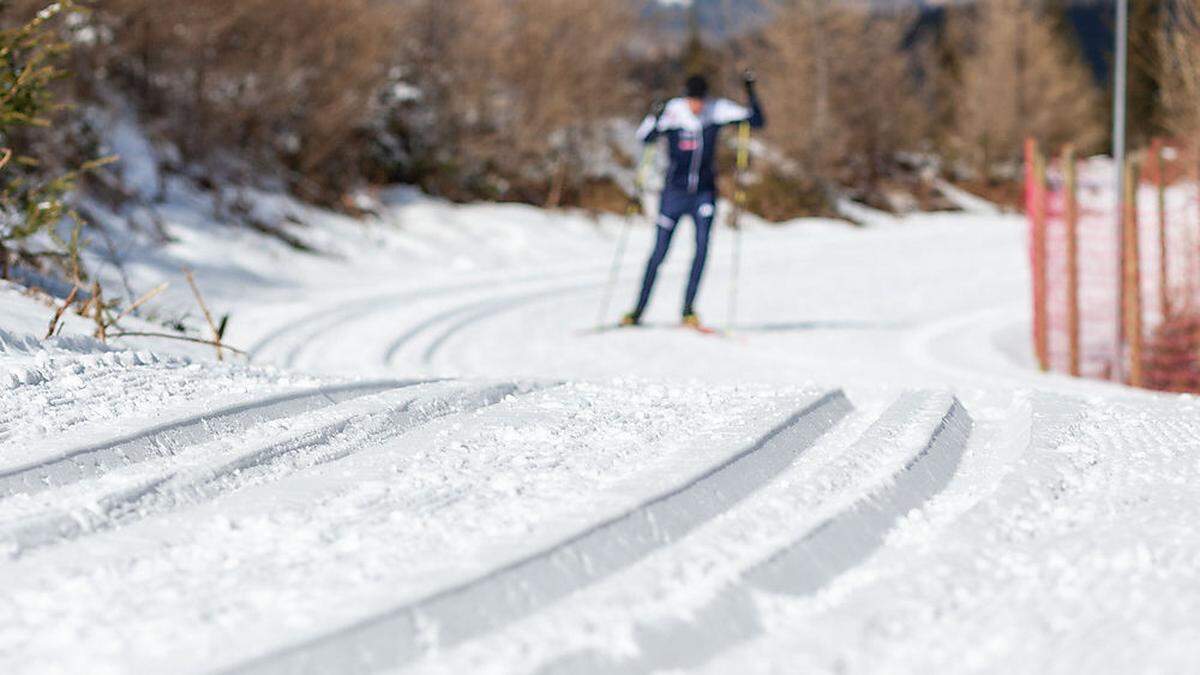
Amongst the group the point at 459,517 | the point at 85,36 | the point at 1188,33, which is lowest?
the point at 459,517

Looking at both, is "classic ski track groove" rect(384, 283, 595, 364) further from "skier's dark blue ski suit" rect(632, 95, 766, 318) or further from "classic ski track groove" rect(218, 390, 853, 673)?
"classic ski track groove" rect(218, 390, 853, 673)

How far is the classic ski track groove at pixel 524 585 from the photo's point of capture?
7.01 ft

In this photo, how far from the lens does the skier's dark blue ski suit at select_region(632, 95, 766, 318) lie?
982cm

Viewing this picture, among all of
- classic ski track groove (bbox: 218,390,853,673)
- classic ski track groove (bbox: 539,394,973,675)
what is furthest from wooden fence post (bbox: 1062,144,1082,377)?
classic ski track groove (bbox: 218,390,853,673)

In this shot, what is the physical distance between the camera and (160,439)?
3.51 meters

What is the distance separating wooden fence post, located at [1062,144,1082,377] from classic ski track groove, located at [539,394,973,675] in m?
6.65

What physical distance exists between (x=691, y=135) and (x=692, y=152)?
123mm

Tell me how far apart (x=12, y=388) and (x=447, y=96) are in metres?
18.1

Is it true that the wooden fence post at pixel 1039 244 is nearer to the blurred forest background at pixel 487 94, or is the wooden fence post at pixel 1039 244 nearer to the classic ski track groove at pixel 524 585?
the blurred forest background at pixel 487 94

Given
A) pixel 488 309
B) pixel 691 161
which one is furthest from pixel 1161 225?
pixel 488 309

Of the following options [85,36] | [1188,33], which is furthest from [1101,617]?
[85,36]

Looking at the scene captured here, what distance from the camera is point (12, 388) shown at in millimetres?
3822

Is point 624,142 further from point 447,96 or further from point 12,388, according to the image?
point 12,388

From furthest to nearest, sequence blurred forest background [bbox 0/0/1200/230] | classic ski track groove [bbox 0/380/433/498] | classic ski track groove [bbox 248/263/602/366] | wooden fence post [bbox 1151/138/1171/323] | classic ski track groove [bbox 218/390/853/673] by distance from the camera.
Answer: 1. blurred forest background [bbox 0/0/1200/230]
2. wooden fence post [bbox 1151/138/1171/323]
3. classic ski track groove [bbox 248/263/602/366]
4. classic ski track groove [bbox 0/380/433/498]
5. classic ski track groove [bbox 218/390/853/673]
